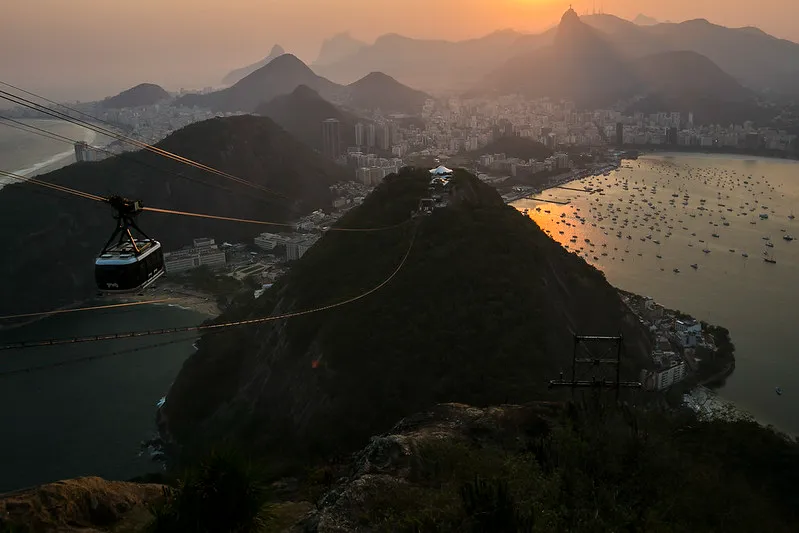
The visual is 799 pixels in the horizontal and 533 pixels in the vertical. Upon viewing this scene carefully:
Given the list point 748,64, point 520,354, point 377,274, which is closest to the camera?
point 520,354

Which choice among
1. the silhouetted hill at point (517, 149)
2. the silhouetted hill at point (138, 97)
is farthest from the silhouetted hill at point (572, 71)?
the silhouetted hill at point (138, 97)

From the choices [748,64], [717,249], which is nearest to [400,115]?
[717,249]

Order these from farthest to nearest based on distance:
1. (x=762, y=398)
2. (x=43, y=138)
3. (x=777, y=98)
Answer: (x=777, y=98) → (x=43, y=138) → (x=762, y=398)

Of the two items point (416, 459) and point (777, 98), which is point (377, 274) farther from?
point (777, 98)

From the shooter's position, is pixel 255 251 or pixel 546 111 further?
pixel 546 111

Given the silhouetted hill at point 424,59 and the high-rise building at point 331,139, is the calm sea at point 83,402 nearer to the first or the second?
the high-rise building at point 331,139

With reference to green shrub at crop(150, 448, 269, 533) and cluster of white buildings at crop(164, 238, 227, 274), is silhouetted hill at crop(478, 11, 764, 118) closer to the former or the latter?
cluster of white buildings at crop(164, 238, 227, 274)

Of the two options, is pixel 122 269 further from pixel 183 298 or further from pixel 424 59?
pixel 424 59
